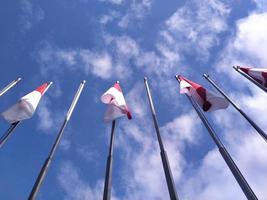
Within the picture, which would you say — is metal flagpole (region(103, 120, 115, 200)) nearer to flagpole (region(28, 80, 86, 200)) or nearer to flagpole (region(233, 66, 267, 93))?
flagpole (region(28, 80, 86, 200))

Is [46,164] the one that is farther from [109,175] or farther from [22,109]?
[22,109]

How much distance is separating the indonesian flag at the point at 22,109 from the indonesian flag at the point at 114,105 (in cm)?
456

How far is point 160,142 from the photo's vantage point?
1551 cm

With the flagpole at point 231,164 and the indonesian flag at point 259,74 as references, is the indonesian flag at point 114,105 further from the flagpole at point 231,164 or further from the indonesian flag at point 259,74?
the indonesian flag at point 259,74

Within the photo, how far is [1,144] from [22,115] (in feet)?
9.53

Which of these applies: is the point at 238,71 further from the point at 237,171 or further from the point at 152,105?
the point at 237,171

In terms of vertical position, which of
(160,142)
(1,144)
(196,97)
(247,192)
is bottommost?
(247,192)

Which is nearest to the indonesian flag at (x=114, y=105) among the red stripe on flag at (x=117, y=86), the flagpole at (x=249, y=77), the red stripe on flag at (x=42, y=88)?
the red stripe on flag at (x=117, y=86)

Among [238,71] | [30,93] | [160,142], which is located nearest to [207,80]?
[238,71]

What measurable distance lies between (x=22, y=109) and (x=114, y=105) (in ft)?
19.1

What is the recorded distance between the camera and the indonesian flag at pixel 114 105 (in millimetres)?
18895

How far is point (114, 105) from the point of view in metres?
19.4

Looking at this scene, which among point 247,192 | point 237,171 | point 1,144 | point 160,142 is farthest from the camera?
point 1,144

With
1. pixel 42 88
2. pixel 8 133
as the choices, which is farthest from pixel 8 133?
pixel 42 88
